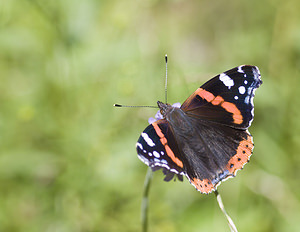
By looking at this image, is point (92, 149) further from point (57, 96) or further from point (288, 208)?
point (288, 208)

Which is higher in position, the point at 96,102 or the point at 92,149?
the point at 96,102

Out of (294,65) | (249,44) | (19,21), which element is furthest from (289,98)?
(19,21)

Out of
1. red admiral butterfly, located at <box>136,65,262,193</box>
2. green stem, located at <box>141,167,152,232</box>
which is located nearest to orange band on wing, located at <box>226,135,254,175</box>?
red admiral butterfly, located at <box>136,65,262,193</box>

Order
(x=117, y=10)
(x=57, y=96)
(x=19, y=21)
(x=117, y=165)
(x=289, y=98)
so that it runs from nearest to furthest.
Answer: (x=117, y=165) → (x=57, y=96) → (x=289, y=98) → (x=19, y=21) → (x=117, y=10)

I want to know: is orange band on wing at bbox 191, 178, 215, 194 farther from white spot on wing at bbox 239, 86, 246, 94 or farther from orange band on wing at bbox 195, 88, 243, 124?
white spot on wing at bbox 239, 86, 246, 94

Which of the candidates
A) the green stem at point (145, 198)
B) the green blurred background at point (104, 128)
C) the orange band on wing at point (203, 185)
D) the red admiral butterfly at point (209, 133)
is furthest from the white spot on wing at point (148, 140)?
the green blurred background at point (104, 128)

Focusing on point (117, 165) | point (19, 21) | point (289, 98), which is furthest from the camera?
point (19, 21)

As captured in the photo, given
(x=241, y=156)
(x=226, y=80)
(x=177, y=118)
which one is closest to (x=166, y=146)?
(x=177, y=118)
